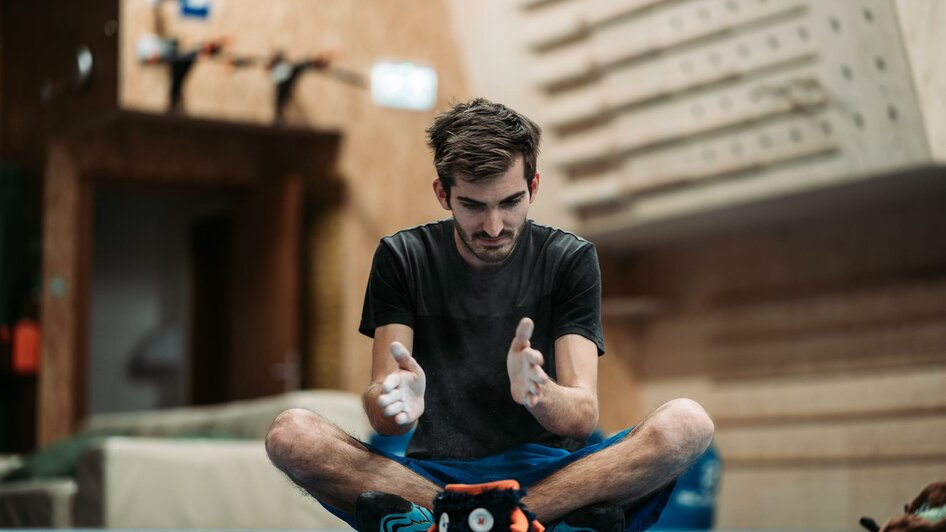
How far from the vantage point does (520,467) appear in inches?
97.1

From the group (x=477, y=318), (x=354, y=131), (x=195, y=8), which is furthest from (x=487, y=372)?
(x=354, y=131)

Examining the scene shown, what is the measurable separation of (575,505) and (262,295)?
5524 mm

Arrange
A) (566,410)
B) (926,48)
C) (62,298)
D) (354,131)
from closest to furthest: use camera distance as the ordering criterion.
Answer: (566,410) → (926,48) → (62,298) → (354,131)

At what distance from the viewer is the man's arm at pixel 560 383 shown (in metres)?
2.20

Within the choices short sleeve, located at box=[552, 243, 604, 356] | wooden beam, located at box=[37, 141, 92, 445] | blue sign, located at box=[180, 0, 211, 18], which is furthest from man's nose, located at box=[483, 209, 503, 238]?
wooden beam, located at box=[37, 141, 92, 445]

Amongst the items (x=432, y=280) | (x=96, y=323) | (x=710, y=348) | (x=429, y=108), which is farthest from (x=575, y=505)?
(x=96, y=323)

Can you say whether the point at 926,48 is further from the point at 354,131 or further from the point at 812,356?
the point at 354,131

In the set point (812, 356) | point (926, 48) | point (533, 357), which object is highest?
point (926, 48)

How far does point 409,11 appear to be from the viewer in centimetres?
783

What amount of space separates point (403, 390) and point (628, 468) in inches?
18.8

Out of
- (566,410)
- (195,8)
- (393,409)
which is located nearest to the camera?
(393,409)

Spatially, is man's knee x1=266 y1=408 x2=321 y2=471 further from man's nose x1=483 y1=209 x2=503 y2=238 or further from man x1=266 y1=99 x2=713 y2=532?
man's nose x1=483 y1=209 x2=503 y2=238

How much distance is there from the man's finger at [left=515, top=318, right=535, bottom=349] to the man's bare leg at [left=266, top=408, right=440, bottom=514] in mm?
407

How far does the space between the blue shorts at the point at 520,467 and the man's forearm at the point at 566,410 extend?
69 millimetres
